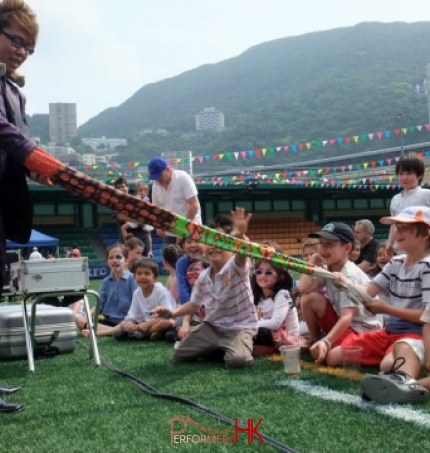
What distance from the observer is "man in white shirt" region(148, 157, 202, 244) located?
19.6 feet

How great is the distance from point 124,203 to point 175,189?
307 cm

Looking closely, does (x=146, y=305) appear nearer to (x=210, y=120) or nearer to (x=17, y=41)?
(x=17, y=41)

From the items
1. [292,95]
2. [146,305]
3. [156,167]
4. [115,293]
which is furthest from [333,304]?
[292,95]

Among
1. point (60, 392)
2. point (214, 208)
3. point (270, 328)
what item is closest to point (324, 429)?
point (60, 392)

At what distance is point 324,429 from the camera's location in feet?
8.51

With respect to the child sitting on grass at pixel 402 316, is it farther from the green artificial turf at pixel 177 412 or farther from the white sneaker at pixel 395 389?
the green artificial turf at pixel 177 412

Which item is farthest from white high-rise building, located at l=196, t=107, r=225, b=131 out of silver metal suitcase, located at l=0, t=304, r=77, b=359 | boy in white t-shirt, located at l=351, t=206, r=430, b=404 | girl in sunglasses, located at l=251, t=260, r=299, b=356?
boy in white t-shirt, located at l=351, t=206, r=430, b=404

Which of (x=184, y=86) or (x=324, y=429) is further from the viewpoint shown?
(x=184, y=86)

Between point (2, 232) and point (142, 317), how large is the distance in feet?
9.98

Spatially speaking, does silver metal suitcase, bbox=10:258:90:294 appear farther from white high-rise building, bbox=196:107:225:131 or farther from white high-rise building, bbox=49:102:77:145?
white high-rise building, bbox=49:102:77:145

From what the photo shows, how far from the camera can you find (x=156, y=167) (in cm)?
600

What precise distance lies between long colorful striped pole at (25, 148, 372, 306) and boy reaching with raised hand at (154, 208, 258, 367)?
1.05m

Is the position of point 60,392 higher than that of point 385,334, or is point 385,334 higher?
point 385,334

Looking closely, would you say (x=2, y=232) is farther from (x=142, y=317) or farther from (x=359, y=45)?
(x=359, y=45)
